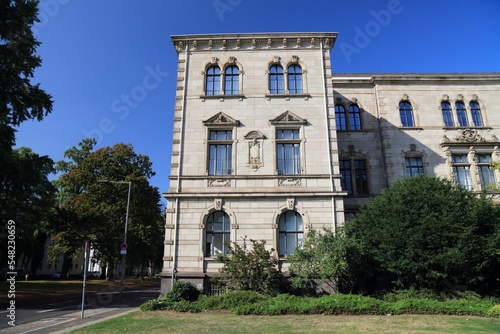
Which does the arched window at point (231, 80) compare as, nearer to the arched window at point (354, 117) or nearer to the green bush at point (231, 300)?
the arched window at point (354, 117)

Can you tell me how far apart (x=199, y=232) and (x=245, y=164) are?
4979mm

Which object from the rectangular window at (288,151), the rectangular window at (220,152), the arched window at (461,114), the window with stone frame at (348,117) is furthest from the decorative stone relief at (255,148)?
the arched window at (461,114)

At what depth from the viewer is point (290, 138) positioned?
71.1 feet

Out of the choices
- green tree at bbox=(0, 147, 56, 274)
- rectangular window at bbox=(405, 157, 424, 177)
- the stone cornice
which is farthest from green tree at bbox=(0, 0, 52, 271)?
rectangular window at bbox=(405, 157, 424, 177)

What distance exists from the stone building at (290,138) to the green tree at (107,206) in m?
19.6

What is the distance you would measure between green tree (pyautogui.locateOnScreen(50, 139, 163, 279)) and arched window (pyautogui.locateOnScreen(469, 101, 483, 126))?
33898 millimetres

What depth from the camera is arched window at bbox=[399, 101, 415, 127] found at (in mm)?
27531

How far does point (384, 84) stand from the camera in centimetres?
2827

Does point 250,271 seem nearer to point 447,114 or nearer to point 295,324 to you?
point 295,324

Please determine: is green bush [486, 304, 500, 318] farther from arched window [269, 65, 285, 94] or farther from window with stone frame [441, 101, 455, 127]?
window with stone frame [441, 101, 455, 127]

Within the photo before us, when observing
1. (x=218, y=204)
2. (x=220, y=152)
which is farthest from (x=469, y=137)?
(x=218, y=204)

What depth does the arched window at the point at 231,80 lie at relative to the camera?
2292 cm

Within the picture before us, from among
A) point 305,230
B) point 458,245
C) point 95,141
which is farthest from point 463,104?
point 95,141

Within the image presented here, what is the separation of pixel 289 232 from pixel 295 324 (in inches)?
316
